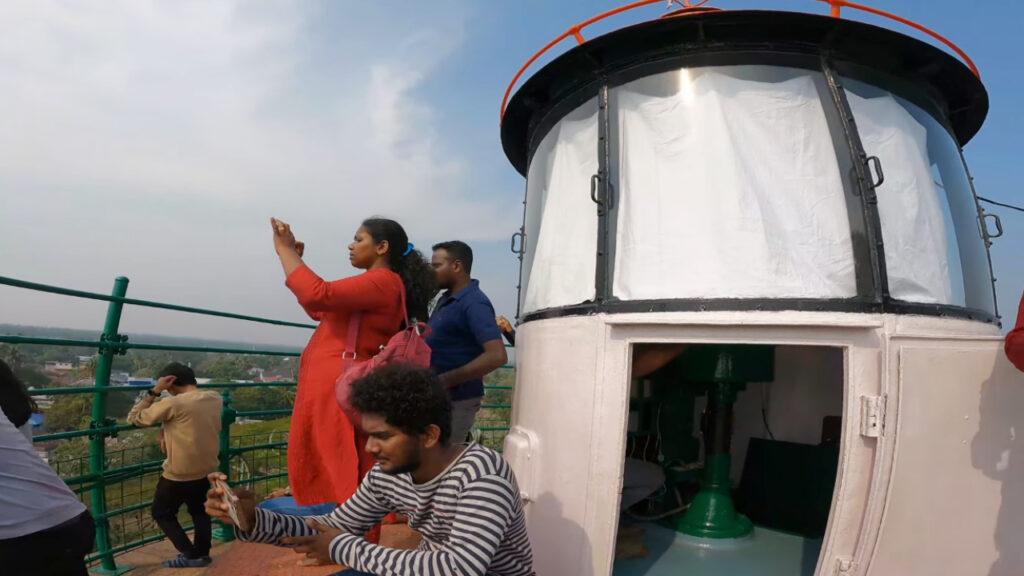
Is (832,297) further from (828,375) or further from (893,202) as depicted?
(828,375)

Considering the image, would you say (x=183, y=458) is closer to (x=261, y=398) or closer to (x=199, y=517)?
(x=199, y=517)

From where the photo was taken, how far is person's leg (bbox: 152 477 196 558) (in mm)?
3742

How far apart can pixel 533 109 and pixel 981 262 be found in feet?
8.19

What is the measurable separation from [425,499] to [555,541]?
3.12 feet

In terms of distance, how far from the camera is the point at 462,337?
11.2 feet

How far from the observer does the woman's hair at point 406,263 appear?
2916mm

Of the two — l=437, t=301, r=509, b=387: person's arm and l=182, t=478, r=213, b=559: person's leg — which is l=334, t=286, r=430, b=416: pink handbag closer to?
l=437, t=301, r=509, b=387: person's arm

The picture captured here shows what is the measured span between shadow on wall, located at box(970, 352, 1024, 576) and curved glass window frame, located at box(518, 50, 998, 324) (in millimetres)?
345

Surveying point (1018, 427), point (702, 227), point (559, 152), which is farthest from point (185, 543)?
point (1018, 427)

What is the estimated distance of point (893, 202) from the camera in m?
2.64

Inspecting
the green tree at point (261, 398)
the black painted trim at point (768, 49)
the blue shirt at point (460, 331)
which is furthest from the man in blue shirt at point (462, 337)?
the green tree at point (261, 398)

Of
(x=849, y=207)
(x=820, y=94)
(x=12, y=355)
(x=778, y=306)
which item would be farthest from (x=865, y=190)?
(x=12, y=355)

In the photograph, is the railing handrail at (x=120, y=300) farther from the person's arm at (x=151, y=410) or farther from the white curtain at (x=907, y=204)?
the white curtain at (x=907, y=204)

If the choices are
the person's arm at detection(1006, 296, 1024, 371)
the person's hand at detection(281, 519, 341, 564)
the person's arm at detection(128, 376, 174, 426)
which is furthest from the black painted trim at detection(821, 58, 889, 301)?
the person's arm at detection(128, 376, 174, 426)
